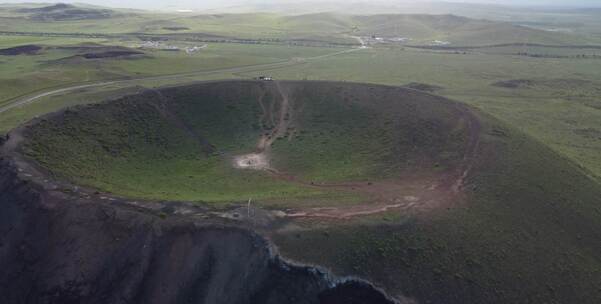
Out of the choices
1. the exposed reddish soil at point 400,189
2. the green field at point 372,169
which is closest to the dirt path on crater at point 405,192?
the exposed reddish soil at point 400,189

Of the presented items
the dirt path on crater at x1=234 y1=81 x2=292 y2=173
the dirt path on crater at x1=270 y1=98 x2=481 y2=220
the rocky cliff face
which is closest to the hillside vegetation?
the dirt path on crater at x1=270 y1=98 x2=481 y2=220

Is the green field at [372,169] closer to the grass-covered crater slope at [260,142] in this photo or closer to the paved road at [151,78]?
the grass-covered crater slope at [260,142]

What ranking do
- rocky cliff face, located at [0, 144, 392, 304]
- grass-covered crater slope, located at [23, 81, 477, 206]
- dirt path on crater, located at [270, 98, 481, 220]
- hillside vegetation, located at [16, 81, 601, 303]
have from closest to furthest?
1. rocky cliff face, located at [0, 144, 392, 304]
2. hillside vegetation, located at [16, 81, 601, 303]
3. dirt path on crater, located at [270, 98, 481, 220]
4. grass-covered crater slope, located at [23, 81, 477, 206]

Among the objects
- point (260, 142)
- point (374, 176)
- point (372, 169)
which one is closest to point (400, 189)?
point (374, 176)

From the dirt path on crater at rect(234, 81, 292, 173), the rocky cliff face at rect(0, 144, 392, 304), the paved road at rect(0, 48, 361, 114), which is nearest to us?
the rocky cliff face at rect(0, 144, 392, 304)

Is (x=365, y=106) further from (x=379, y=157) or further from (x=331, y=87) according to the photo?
(x=379, y=157)

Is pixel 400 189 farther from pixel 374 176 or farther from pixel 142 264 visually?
pixel 142 264

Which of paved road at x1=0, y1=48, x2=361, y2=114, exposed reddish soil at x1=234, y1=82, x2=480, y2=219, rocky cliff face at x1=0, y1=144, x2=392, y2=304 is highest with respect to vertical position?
paved road at x1=0, y1=48, x2=361, y2=114

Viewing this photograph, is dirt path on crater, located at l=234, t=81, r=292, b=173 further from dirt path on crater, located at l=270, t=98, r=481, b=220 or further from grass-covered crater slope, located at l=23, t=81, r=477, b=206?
dirt path on crater, located at l=270, t=98, r=481, b=220
